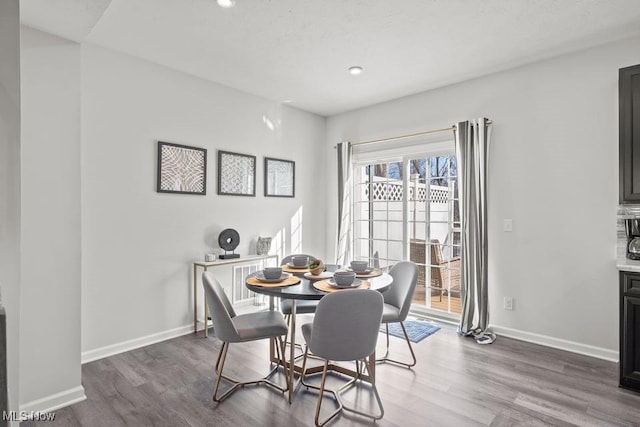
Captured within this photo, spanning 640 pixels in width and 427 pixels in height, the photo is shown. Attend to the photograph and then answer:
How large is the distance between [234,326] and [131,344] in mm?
1557

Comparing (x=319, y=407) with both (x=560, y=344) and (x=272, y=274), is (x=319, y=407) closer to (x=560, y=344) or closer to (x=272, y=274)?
(x=272, y=274)

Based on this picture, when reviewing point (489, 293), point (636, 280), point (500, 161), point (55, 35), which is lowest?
point (489, 293)

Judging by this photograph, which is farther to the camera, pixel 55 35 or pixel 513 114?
pixel 513 114

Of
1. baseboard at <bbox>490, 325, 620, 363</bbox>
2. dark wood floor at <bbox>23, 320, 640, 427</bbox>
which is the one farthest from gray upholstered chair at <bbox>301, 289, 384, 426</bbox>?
baseboard at <bbox>490, 325, 620, 363</bbox>

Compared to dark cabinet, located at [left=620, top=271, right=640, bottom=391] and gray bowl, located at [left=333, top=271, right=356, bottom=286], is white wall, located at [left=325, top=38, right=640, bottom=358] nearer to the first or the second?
dark cabinet, located at [left=620, top=271, right=640, bottom=391]

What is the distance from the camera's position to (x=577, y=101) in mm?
3160

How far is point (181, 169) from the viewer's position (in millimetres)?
3596

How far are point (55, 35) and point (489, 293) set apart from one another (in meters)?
4.30

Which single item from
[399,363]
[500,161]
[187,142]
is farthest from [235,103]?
[399,363]

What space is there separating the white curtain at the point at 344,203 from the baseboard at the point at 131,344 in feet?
7.10

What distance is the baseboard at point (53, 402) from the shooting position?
2197 millimetres

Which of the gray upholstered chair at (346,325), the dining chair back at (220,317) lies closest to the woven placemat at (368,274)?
the gray upholstered chair at (346,325)

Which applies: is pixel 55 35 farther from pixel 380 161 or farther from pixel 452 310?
pixel 452 310

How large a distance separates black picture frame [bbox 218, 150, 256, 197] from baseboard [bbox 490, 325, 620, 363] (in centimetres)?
309
